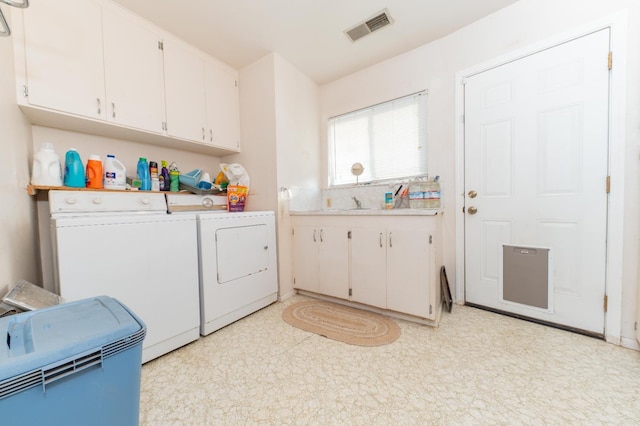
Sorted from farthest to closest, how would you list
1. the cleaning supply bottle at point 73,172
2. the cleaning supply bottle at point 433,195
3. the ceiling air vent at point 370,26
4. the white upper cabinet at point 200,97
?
the cleaning supply bottle at point 433,195, the white upper cabinet at point 200,97, the ceiling air vent at point 370,26, the cleaning supply bottle at point 73,172

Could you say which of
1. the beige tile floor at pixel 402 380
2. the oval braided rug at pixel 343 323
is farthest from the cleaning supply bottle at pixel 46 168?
the oval braided rug at pixel 343 323

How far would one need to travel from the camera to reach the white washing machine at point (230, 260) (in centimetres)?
181

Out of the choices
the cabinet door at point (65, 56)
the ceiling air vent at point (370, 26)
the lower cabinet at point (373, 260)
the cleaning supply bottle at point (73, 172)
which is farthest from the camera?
the ceiling air vent at point (370, 26)

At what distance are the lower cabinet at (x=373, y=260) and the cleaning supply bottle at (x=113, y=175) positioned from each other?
1.49m

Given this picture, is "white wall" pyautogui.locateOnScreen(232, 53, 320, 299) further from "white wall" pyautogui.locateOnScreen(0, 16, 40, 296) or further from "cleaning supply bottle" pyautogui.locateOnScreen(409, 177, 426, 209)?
"white wall" pyautogui.locateOnScreen(0, 16, 40, 296)

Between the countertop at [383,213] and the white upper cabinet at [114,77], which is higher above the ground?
the white upper cabinet at [114,77]

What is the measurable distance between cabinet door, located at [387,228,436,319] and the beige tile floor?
0.63ft

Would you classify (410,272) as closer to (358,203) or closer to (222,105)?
(358,203)

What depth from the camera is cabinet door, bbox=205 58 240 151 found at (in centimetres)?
238

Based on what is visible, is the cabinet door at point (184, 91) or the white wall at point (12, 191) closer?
the white wall at point (12, 191)

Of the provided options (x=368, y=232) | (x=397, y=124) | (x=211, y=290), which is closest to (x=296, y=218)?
(x=368, y=232)

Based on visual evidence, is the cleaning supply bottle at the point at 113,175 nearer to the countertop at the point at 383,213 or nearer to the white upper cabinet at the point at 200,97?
the white upper cabinet at the point at 200,97

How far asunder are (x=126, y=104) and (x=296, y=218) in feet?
5.51

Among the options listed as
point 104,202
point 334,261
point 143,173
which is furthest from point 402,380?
point 143,173
